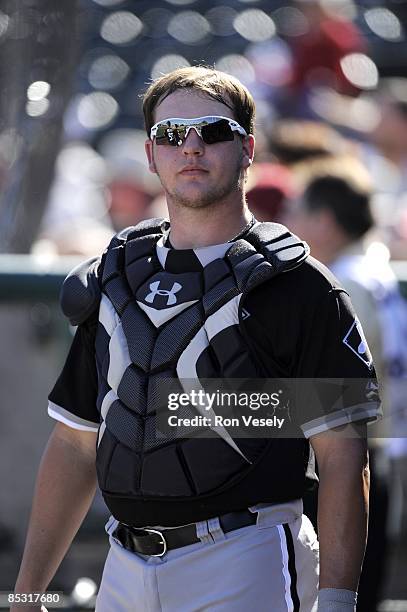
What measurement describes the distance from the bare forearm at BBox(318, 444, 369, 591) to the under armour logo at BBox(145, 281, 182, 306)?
625 millimetres

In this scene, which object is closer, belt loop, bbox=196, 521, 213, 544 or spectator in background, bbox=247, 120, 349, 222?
belt loop, bbox=196, 521, 213, 544

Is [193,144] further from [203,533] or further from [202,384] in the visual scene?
[203,533]

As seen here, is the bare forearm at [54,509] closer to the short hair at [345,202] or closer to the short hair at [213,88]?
the short hair at [213,88]

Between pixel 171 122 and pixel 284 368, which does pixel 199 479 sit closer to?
pixel 284 368

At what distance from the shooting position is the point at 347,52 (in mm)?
9719

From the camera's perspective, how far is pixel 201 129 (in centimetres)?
325

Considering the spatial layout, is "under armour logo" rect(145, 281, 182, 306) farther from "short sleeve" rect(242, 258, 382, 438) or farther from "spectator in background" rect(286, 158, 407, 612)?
"spectator in background" rect(286, 158, 407, 612)

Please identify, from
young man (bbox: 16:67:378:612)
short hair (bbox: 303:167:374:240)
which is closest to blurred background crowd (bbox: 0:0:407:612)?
short hair (bbox: 303:167:374:240)

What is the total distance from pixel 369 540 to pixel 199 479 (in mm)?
1972

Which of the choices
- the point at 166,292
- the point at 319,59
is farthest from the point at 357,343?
the point at 319,59

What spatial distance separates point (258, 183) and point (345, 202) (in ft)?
1.99

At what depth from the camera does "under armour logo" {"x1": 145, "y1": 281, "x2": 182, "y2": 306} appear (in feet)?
10.5

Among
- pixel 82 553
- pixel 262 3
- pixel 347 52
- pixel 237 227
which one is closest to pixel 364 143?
pixel 347 52

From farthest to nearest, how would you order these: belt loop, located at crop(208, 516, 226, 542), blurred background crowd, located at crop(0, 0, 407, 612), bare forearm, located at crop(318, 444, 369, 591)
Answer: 1. blurred background crowd, located at crop(0, 0, 407, 612)
2. belt loop, located at crop(208, 516, 226, 542)
3. bare forearm, located at crop(318, 444, 369, 591)
